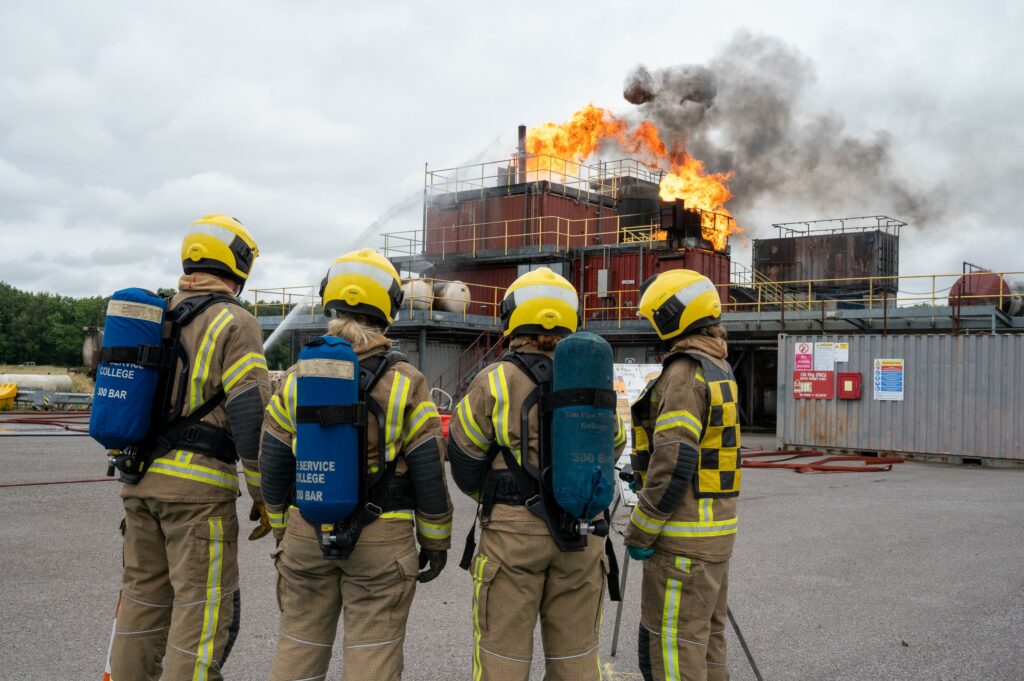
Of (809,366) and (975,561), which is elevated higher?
(809,366)

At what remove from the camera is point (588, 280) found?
2967cm

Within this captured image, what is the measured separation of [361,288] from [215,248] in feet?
3.24

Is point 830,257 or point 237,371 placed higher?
point 830,257

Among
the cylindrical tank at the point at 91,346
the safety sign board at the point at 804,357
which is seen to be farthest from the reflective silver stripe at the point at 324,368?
the cylindrical tank at the point at 91,346

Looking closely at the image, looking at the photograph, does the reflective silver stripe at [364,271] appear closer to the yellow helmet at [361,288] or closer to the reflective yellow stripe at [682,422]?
the yellow helmet at [361,288]

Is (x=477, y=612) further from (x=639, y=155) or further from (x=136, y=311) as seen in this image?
(x=639, y=155)

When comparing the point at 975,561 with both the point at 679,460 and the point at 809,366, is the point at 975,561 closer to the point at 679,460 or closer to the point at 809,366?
the point at 679,460

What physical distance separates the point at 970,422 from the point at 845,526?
9972 mm

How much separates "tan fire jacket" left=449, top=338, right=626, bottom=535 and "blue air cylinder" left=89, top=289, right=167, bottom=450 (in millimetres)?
1420

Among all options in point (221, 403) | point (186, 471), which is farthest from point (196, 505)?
point (221, 403)

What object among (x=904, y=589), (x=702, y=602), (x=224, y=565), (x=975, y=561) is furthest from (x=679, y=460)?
(x=975, y=561)

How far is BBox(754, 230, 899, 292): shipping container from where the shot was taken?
38.2 metres

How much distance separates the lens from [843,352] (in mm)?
19734

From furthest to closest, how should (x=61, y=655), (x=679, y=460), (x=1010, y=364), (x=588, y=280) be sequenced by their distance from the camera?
(x=588, y=280), (x=1010, y=364), (x=61, y=655), (x=679, y=460)
